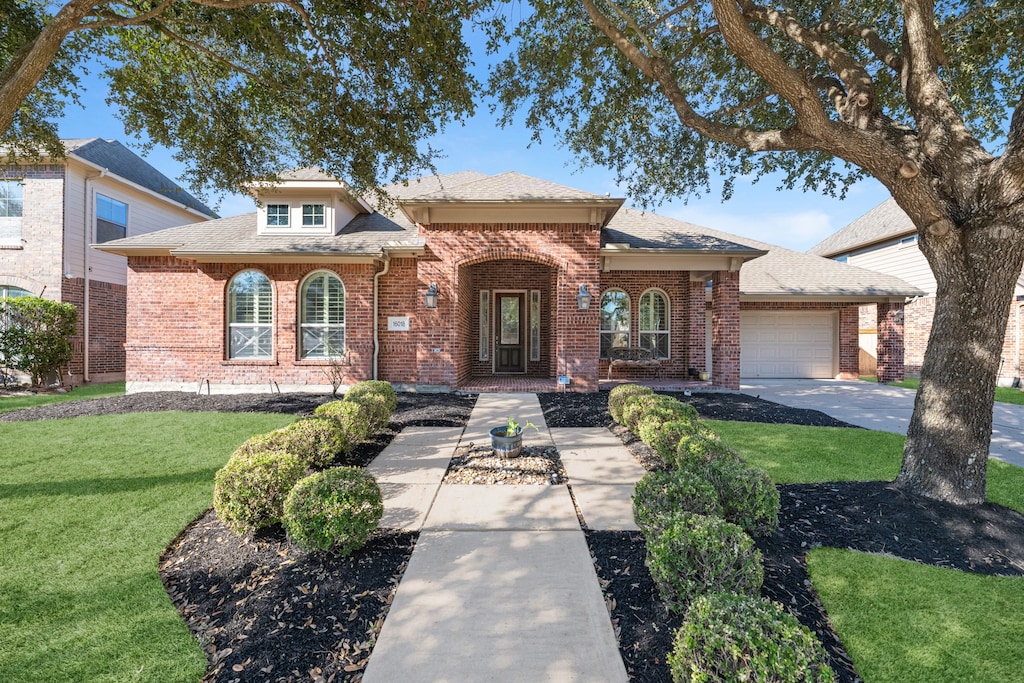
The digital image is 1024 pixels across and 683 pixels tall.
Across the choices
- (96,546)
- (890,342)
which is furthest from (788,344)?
(96,546)

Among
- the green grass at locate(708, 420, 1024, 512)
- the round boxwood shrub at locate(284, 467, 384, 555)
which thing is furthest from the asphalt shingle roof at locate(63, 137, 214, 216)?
the green grass at locate(708, 420, 1024, 512)

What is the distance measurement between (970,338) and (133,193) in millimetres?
19471

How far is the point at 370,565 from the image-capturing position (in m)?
2.82

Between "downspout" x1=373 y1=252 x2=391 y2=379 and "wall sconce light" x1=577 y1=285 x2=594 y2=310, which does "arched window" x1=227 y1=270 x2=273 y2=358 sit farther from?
"wall sconce light" x1=577 y1=285 x2=594 y2=310

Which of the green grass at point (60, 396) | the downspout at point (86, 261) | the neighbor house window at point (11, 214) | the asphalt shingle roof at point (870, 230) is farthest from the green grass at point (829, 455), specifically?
the neighbor house window at point (11, 214)

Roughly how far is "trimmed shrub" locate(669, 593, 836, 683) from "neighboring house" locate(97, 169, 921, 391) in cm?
767

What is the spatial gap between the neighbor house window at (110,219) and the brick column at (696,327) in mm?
17018

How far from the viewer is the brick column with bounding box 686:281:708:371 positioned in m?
11.4

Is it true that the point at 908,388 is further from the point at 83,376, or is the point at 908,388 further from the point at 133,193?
the point at 133,193

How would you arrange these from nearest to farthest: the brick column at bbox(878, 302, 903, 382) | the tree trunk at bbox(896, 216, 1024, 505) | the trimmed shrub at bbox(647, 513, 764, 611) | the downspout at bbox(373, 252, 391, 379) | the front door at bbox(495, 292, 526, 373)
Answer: the trimmed shrub at bbox(647, 513, 764, 611) < the tree trunk at bbox(896, 216, 1024, 505) < the downspout at bbox(373, 252, 391, 379) < the brick column at bbox(878, 302, 903, 382) < the front door at bbox(495, 292, 526, 373)

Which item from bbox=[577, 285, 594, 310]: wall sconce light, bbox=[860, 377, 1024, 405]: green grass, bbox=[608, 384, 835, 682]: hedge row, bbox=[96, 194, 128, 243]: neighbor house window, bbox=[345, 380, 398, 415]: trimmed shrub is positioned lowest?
bbox=[860, 377, 1024, 405]: green grass

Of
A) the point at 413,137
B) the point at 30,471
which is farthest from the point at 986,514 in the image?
the point at 30,471

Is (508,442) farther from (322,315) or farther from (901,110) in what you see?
(901,110)

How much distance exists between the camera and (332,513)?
2.79 meters
